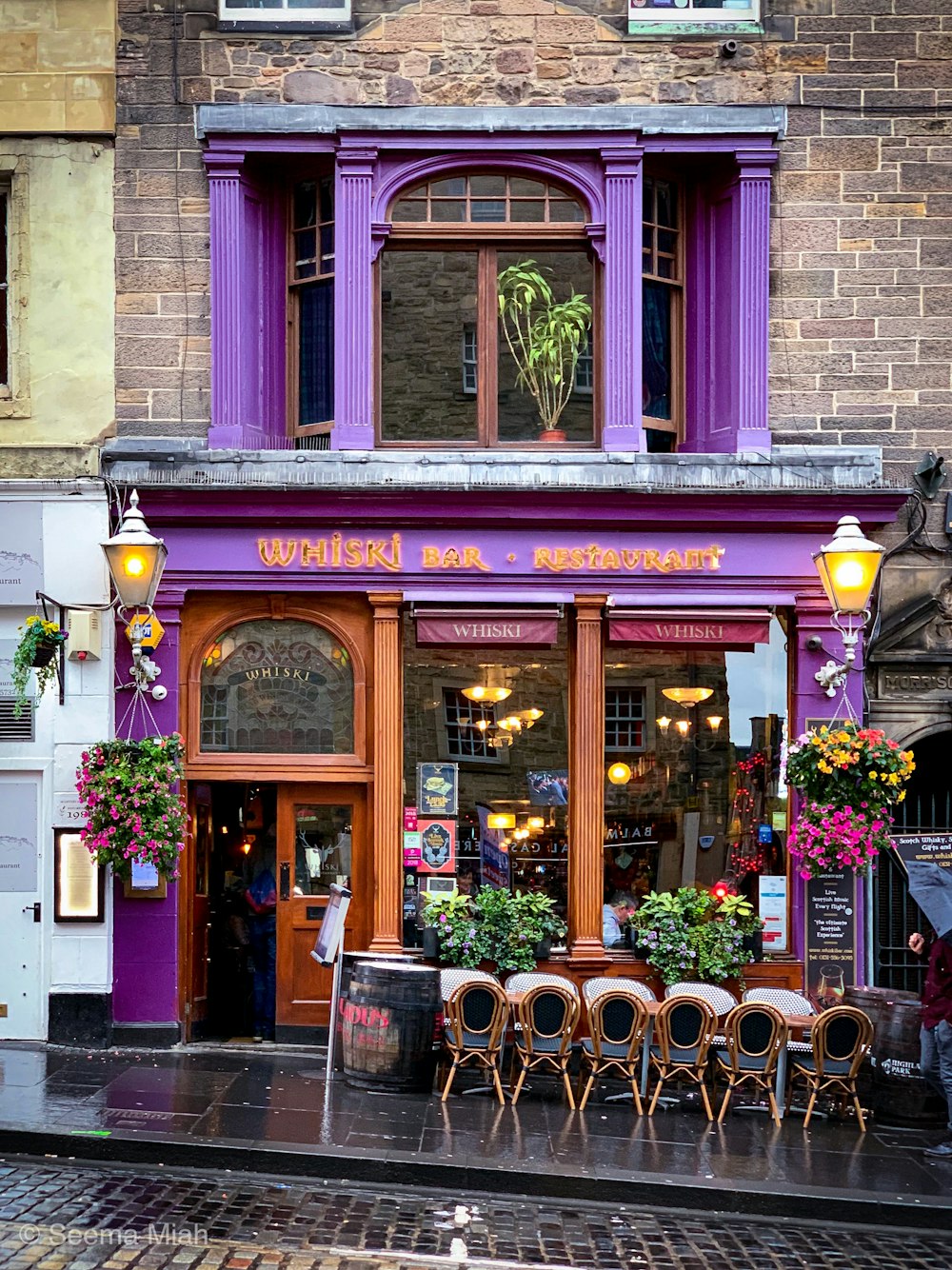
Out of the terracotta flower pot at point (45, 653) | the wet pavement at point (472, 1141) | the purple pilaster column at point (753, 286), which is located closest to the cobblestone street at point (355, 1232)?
the wet pavement at point (472, 1141)

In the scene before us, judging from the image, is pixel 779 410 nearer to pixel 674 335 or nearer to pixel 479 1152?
pixel 674 335

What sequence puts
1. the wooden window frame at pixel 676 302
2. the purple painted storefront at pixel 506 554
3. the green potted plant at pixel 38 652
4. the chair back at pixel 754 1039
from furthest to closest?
the wooden window frame at pixel 676 302 → the purple painted storefront at pixel 506 554 → the green potted plant at pixel 38 652 → the chair back at pixel 754 1039

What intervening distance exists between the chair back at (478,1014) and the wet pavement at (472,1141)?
0.45 meters

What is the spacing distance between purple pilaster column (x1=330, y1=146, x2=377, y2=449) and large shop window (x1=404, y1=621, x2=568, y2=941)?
1862 mm

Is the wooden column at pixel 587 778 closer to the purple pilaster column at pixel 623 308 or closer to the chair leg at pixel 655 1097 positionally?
the purple pilaster column at pixel 623 308

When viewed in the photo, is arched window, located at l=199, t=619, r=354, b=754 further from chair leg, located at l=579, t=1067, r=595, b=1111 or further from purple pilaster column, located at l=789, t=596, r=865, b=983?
purple pilaster column, located at l=789, t=596, r=865, b=983

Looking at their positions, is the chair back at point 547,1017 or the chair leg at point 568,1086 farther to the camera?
the chair back at point 547,1017

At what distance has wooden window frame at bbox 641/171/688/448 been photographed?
13531 millimetres

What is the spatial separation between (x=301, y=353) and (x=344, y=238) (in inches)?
46.1

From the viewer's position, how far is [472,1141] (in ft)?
32.4

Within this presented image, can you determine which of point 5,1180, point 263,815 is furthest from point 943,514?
point 5,1180

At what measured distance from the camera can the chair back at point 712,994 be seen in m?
11.6

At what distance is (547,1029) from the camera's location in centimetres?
1126

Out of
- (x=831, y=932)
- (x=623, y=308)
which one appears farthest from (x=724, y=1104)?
(x=623, y=308)
